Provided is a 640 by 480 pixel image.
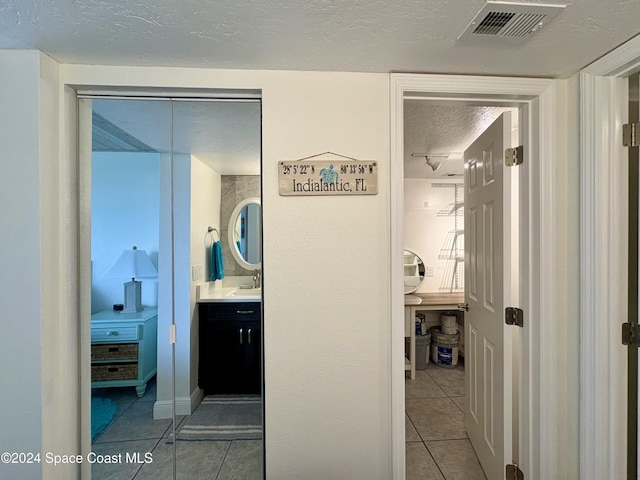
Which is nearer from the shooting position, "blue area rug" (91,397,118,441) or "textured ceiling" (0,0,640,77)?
"textured ceiling" (0,0,640,77)

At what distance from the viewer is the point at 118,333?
1385 mm

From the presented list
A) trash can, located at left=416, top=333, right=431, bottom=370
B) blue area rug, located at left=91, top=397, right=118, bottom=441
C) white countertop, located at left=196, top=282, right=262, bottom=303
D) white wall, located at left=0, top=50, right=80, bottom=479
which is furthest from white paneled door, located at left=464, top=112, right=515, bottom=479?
white wall, located at left=0, top=50, right=80, bottom=479

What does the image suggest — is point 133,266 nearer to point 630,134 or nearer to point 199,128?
point 199,128

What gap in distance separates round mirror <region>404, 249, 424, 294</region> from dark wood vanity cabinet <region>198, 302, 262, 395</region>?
248cm

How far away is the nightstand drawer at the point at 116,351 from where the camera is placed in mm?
1357

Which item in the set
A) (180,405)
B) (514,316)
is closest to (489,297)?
(514,316)

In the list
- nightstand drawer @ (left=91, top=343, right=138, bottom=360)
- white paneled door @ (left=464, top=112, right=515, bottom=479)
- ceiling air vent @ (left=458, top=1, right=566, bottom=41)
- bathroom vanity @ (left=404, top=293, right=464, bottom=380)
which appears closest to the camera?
ceiling air vent @ (left=458, top=1, right=566, bottom=41)

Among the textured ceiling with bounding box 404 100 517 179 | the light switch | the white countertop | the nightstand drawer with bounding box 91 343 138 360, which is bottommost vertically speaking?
the nightstand drawer with bounding box 91 343 138 360

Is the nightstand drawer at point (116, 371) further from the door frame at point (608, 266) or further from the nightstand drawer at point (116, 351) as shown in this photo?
the door frame at point (608, 266)

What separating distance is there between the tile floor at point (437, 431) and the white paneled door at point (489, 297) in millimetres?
142

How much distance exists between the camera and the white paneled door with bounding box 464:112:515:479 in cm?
149

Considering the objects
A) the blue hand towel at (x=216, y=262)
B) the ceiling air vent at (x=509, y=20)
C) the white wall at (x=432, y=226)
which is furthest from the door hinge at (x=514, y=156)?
the white wall at (x=432, y=226)

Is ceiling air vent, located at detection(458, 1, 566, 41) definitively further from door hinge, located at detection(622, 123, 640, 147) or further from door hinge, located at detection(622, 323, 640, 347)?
door hinge, located at detection(622, 323, 640, 347)

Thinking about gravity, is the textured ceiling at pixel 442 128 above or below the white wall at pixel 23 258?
above
